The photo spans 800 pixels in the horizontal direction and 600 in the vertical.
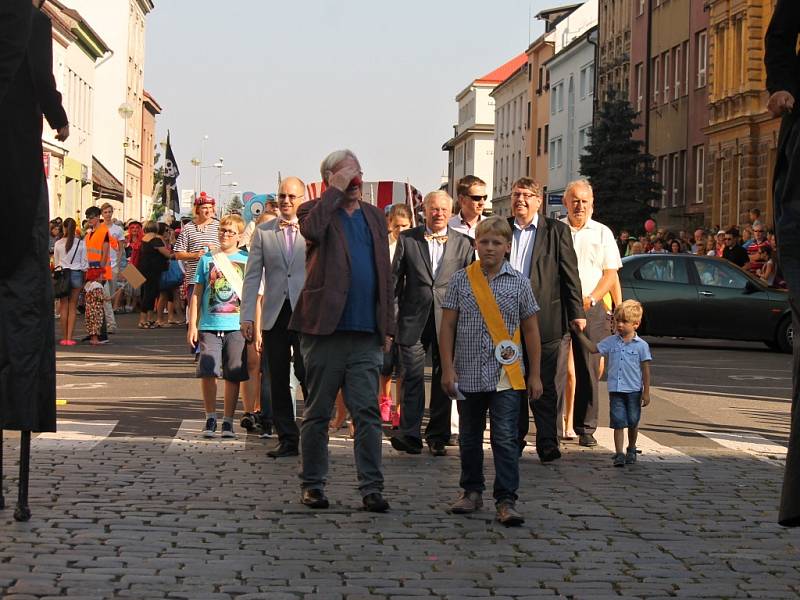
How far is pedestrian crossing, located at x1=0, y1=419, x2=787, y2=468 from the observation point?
11.4m

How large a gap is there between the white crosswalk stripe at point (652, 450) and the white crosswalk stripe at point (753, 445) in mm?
501

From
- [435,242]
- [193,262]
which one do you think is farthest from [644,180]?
[435,242]

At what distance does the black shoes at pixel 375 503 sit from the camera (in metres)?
8.65

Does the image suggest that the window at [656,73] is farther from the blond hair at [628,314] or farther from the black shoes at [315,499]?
the black shoes at [315,499]

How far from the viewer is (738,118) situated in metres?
48.1

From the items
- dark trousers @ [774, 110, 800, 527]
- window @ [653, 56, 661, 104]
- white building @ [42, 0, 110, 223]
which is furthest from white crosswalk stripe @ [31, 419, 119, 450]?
window @ [653, 56, 661, 104]

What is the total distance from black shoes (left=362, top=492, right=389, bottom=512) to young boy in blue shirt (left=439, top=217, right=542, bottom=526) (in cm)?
37

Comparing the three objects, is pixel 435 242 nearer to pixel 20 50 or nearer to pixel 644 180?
pixel 20 50

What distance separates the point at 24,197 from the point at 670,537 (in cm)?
340

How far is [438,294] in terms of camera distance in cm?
1177

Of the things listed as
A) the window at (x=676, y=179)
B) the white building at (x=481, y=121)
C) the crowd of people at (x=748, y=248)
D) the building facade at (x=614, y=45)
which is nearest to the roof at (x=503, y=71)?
the white building at (x=481, y=121)

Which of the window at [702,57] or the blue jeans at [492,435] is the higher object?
the window at [702,57]

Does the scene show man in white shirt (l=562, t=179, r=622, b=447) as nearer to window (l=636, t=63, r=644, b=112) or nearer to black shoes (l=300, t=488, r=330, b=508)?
black shoes (l=300, t=488, r=330, b=508)

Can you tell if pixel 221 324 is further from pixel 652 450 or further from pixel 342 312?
pixel 342 312
